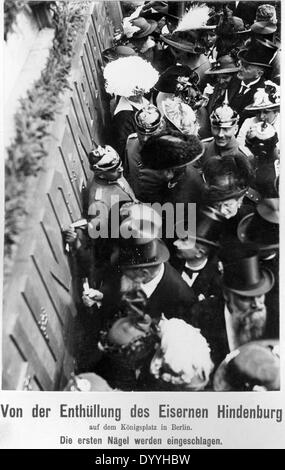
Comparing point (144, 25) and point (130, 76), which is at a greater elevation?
point (144, 25)

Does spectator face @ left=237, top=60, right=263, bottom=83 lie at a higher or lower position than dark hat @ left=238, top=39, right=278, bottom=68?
lower

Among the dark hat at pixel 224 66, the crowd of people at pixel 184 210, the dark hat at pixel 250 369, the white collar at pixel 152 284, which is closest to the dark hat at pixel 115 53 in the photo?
the crowd of people at pixel 184 210

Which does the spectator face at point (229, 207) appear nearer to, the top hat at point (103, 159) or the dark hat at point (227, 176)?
the dark hat at point (227, 176)

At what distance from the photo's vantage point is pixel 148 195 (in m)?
2.18

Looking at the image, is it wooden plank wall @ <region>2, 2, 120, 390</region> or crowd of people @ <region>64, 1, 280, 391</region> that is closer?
wooden plank wall @ <region>2, 2, 120, 390</region>

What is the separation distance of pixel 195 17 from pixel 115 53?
0.81 feet

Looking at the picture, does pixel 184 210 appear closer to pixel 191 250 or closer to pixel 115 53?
pixel 191 250

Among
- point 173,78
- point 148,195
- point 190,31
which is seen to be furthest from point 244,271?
point 190,31

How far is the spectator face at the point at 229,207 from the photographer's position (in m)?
2.17

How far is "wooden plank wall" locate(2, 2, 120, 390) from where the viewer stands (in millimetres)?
2014

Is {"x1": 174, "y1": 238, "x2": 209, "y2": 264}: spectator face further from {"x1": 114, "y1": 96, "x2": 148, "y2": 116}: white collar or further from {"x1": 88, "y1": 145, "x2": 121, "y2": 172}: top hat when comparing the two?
{"x1": 114, "y1": 96, "x2": 148, "y2": 116}: white collar

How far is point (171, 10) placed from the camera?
7.23 ft

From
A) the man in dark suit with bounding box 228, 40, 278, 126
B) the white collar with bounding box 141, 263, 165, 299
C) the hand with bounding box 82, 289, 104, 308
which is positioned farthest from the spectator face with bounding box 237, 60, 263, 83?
the hand with bounding box 82, 289, 104, 308

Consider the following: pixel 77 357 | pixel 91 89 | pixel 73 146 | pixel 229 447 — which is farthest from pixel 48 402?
pixel 91 89
